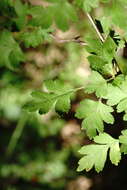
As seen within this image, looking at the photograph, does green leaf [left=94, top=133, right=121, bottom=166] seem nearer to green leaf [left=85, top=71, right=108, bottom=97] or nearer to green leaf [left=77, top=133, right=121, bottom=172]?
green leaf [left=77, top=133, right=121, bottom=172]

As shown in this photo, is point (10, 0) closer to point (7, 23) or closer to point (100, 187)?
point (7, 23)

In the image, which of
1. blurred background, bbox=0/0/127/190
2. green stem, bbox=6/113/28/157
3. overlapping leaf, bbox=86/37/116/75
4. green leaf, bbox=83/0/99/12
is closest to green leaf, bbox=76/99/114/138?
overlapping leaf, bbox=86/37/116/75

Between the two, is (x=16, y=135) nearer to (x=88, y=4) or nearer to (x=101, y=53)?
(x=101, y=53)

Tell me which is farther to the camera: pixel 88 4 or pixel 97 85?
pixel 97 85

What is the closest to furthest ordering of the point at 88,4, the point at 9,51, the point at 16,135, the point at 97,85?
the point at 88,4 < the point at 97,85 < the point at 9,51 < the point at 16,135

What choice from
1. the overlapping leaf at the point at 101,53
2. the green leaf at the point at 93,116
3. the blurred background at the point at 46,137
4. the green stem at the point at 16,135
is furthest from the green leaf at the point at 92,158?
the green stem at the point at 16,135

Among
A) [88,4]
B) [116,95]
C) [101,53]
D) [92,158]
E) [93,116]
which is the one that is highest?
[88,4]

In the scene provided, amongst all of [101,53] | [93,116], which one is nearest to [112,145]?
[93,116]

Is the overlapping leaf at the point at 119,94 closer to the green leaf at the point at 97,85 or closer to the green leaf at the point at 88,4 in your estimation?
the green leaf at the point at 97,85
